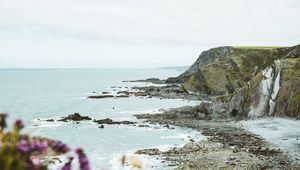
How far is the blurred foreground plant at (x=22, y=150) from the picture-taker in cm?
371

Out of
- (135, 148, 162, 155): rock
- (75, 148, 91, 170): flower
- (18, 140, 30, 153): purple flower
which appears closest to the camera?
(18, 140, 30, 153): purple flower

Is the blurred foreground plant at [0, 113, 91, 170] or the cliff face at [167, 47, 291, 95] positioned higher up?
the blurred foreground plant at [0, 113, 91, 170]

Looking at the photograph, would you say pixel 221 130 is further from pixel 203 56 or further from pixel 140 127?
pixel 203 56

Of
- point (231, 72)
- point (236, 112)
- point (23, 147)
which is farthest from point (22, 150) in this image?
point (231, 72)

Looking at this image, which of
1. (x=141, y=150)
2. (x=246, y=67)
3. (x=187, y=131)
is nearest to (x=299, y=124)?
(x=187, y=131)

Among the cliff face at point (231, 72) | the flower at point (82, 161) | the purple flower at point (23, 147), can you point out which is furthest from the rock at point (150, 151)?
the cliff face at point (231, 72)

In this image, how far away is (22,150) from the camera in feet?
12.9

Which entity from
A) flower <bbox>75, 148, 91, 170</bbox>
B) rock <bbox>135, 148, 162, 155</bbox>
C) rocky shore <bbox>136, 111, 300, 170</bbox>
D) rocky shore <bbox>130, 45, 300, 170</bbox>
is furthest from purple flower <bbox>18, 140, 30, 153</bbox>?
rock <bbox>135, 148, 162, 155</bbox>

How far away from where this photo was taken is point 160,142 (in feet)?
153

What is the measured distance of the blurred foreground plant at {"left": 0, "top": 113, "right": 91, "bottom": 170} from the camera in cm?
371

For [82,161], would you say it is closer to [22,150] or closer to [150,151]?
[22,150]

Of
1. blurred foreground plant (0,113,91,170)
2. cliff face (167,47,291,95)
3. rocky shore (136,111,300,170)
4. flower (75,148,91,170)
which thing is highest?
blurred foreground plant (0,113,91,170)

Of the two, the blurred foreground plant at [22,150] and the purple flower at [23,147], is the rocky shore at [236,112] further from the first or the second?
the purple flower at [23,147]

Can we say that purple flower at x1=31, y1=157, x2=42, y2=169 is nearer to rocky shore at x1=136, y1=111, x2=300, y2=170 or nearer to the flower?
the flower
